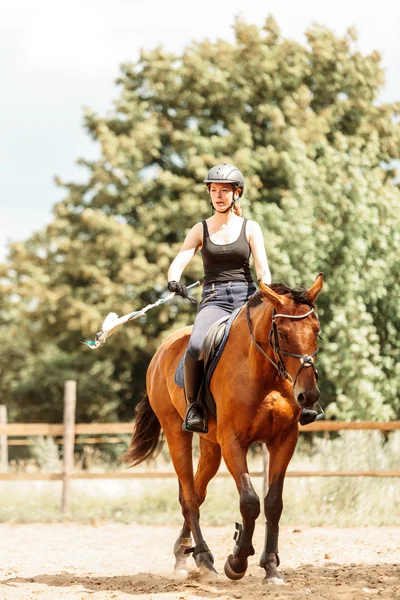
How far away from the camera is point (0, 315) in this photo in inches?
1587

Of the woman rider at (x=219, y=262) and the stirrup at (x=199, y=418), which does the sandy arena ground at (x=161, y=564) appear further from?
the woman rider at (x=219, y=262)

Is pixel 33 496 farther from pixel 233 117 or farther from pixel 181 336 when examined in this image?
pixel 233 117

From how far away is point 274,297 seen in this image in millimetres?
6039

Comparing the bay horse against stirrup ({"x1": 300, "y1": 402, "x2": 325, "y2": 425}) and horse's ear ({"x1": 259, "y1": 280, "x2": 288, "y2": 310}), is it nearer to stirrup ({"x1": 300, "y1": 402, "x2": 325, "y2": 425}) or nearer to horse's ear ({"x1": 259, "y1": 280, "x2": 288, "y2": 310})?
horse's ear ({"x1": 259, "y1": 280, "x2": 288, "y2": 310})

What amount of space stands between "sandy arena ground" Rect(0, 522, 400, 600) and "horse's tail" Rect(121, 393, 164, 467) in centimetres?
105

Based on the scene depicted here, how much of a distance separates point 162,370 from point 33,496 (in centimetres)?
694

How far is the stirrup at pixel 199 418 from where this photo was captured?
6.95 m

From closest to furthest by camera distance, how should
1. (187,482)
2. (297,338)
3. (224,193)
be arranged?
1. (297,338)
2. (224,193)
3. (187,482)

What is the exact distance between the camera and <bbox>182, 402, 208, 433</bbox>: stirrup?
22.8 ft

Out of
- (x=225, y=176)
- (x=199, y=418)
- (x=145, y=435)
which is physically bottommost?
(x=145, y=435)

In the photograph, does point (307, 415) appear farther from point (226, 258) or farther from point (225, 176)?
point (225, 176)

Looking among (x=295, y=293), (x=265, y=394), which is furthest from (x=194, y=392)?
(x=295, y=293)

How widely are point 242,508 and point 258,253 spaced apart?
78.1 inches

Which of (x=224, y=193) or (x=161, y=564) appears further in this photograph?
(x=161, y=564)
